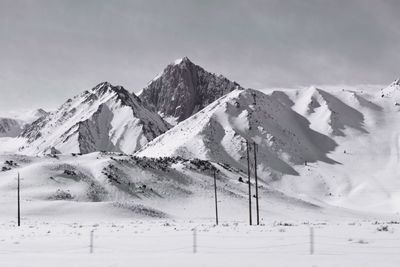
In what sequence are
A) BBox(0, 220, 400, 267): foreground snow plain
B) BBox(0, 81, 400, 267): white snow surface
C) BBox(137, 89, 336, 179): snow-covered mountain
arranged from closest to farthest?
1. BBox(0, 220, 400, 267): foreground snow plain
2. BBox(0, 81, 400, 267): white snow surface
3. BBox(137, 89, 336, 179): snow-covered mountain

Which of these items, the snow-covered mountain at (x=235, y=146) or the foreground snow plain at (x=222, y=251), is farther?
the snow-covered mountain at (x=235, y=146)

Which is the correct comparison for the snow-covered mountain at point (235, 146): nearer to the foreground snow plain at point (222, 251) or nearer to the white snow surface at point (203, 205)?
the white snow surface at point (203, 205)

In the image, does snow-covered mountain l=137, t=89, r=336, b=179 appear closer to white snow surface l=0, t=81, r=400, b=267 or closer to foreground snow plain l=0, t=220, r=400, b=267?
white snow surface l=0, t=81, r=400, b=267

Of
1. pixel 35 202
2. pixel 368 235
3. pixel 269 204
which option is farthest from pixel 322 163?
pixel 368 235

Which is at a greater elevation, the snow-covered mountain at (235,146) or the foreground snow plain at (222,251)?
the snow-covered mountain at (235,146)

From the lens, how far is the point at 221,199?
102062mm

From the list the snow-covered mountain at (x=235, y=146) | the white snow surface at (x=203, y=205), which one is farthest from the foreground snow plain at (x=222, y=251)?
the snow-covered mountain at (x=235, y=146)

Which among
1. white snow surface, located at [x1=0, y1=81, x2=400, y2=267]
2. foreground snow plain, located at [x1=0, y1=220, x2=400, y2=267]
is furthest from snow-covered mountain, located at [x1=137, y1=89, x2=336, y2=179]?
foreground snow plain, located at [x1=0, y1=220, x2=400, y2=267]

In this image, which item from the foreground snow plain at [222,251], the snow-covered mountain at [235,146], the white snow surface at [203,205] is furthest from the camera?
the snow-covered mountain at [235,146]

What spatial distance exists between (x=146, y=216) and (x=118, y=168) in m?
32.3

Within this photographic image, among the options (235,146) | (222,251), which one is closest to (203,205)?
(222,251)

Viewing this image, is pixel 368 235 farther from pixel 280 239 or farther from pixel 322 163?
pixel 322 163

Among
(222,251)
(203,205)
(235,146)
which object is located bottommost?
Result: (222,251)

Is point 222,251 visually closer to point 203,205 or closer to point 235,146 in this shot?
point 203,205
